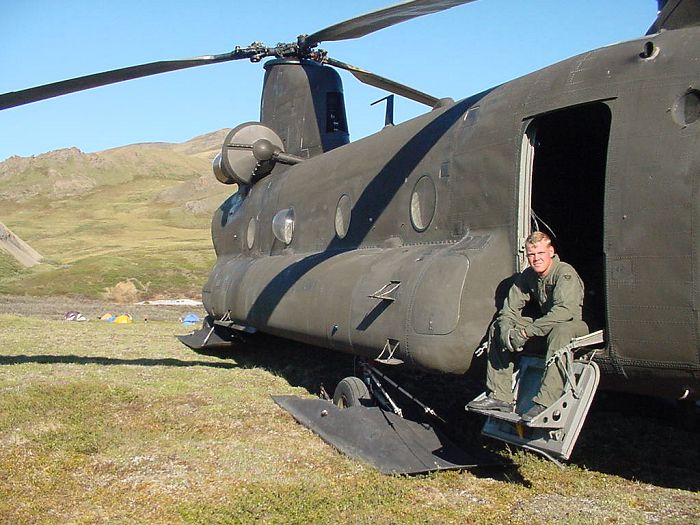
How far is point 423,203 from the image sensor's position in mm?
7527

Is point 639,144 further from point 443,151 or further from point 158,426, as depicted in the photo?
point 158,426

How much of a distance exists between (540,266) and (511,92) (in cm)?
184

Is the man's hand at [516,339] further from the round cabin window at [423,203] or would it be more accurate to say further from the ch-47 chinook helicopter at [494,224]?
A: the round cabin window at [423,203]

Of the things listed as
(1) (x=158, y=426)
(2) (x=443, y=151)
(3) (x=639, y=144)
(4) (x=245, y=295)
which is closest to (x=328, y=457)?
(1) (x=158, y=426)

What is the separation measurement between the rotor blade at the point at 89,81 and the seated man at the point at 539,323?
577 cm

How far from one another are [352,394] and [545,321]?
2.67m

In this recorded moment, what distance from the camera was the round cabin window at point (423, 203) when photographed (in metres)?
7.37

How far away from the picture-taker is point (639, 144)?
17.4 feet

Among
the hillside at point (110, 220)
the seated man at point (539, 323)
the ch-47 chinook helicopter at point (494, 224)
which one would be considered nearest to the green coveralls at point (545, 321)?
the seated man at point (539, 323)

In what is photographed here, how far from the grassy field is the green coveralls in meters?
0.84

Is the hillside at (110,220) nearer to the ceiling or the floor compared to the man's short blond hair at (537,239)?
nearer to the floor

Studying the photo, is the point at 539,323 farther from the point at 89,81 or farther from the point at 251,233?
the point at 251,233

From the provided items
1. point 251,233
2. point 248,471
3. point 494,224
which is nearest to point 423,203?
point 494,224

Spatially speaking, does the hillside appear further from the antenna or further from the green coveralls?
the green coveralls
